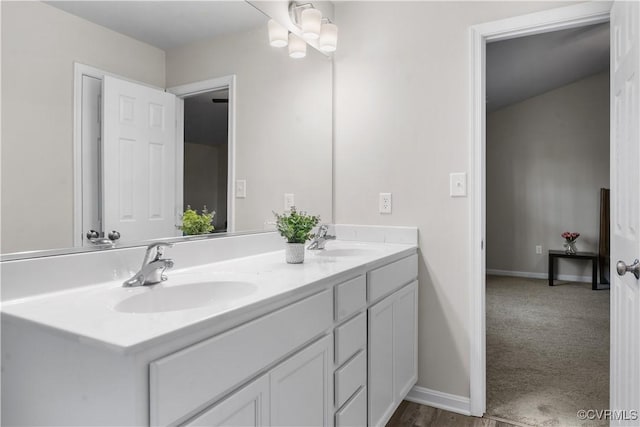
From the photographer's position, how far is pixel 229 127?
179cm

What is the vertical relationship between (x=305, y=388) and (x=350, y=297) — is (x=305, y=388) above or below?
below

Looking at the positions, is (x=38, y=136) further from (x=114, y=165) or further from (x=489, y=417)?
(x=489, y=417)

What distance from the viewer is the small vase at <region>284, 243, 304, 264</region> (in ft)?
5.49

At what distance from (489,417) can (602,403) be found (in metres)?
0.65

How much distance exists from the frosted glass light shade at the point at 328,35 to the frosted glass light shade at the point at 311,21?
0.26 feet

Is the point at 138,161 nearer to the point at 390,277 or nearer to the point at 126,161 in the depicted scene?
the point at 126,161

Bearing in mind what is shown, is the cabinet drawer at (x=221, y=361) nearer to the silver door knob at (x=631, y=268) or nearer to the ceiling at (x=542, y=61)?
the silver door knob at (x=631, y=268)

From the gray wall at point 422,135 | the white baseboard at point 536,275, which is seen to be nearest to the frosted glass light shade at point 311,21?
the gray wall at point 422,135

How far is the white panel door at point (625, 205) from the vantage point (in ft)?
4.27

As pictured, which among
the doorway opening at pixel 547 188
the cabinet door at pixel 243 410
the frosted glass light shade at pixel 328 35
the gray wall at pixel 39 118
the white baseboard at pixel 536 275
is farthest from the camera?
the white baseboard at pixel 536 275

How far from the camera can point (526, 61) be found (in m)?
4.13

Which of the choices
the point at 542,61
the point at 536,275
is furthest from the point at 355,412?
the point at 536,275

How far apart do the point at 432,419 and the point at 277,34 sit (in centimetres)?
206

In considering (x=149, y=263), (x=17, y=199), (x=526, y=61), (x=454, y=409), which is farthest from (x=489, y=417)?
(x=526, y=61)
